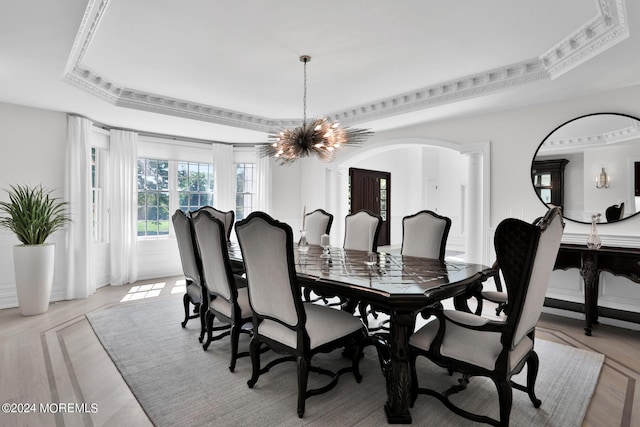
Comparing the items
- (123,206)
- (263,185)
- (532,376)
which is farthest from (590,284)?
(123,206)

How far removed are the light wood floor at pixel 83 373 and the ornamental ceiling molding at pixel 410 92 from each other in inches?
99.2

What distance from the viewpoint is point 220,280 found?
8.54ft

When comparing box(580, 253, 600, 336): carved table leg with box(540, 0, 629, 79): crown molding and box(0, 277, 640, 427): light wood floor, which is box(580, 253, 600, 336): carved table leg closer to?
box(0, 277, 640, 427): light wood floor

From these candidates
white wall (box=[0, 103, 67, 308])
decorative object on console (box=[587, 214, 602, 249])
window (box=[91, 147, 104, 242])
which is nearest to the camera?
decorative object on console (box=[587, 214, 602, 249])

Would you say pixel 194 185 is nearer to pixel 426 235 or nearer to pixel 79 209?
pixel 79 209

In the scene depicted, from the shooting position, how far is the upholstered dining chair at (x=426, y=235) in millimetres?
3277

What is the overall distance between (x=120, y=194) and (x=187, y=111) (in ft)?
5.92

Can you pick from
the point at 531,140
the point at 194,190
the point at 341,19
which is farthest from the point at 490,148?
the point at 194,190

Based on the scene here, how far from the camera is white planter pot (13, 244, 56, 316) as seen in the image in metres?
3.78

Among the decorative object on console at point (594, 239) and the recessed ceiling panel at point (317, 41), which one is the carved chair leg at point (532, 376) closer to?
the decorative object on console at point (594, 239)

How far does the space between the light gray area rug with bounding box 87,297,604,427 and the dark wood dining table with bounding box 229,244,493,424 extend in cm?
22

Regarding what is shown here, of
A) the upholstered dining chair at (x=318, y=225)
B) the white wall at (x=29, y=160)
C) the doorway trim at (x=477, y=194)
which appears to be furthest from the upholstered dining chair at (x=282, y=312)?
the white wall at (x=29, y=160)

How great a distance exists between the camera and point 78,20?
239 centimetres

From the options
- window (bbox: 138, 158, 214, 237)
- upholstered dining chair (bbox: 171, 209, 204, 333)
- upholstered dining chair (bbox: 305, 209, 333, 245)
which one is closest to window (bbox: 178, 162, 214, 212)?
window (bbox: 138, 158, 214, 237)
